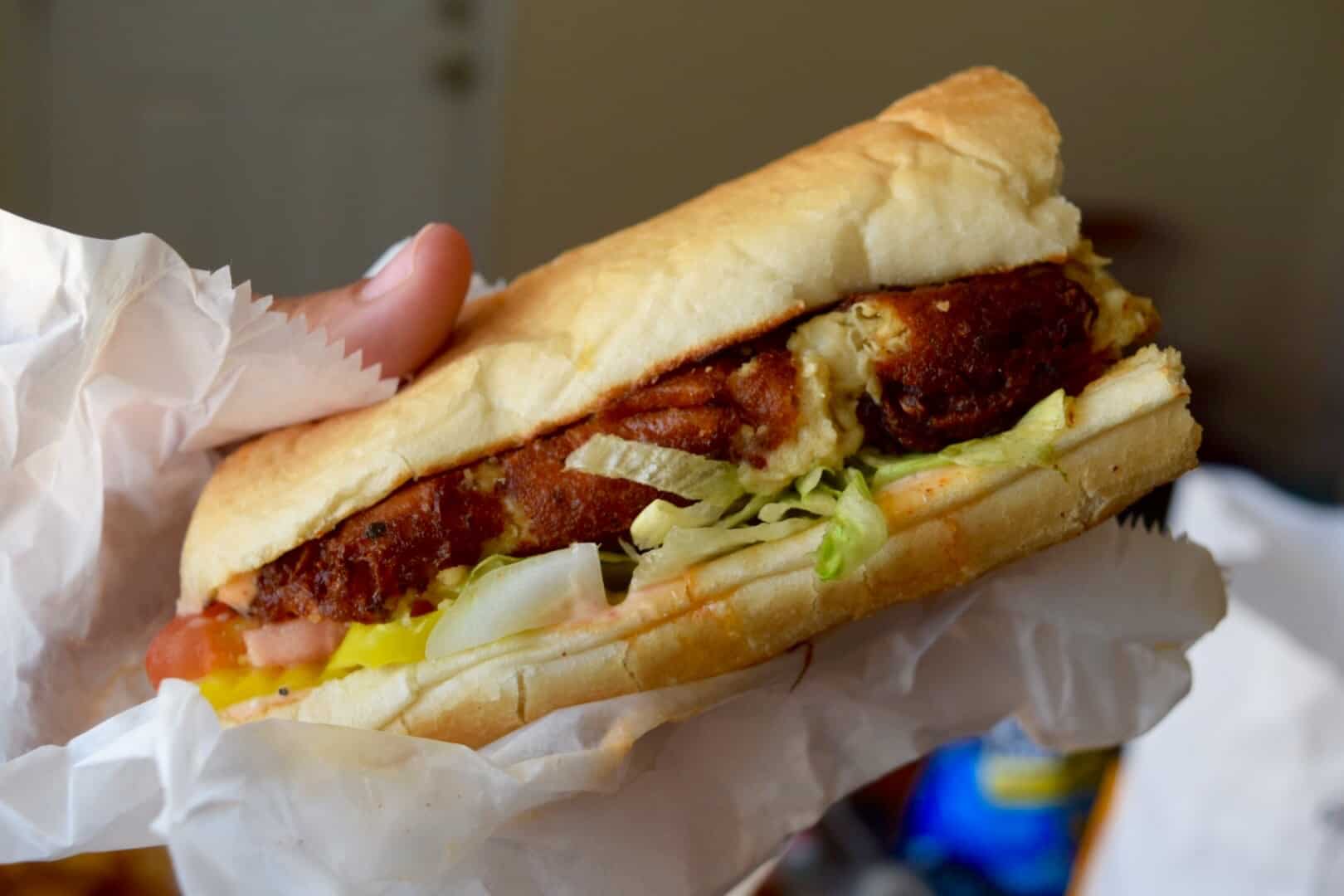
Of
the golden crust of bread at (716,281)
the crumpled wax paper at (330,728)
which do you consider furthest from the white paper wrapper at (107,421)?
the golden crust of bread at (716,281)

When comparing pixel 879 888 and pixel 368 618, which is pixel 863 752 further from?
pixel 879 888

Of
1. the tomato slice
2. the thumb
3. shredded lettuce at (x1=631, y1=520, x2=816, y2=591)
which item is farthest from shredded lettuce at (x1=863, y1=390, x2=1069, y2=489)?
the tomato slice

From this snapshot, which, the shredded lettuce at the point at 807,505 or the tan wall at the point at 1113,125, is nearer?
the shredded lettuce at the point at 807,505

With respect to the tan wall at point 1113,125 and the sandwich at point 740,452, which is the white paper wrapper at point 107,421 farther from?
the tan wall at point 1113,125

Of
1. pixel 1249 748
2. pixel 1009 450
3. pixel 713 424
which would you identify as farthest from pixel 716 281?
pixel 1249 748

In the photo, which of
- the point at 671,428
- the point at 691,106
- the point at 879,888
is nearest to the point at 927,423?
the point at 671,428

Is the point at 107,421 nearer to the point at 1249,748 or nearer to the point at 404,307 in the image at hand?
the point at 404,307
